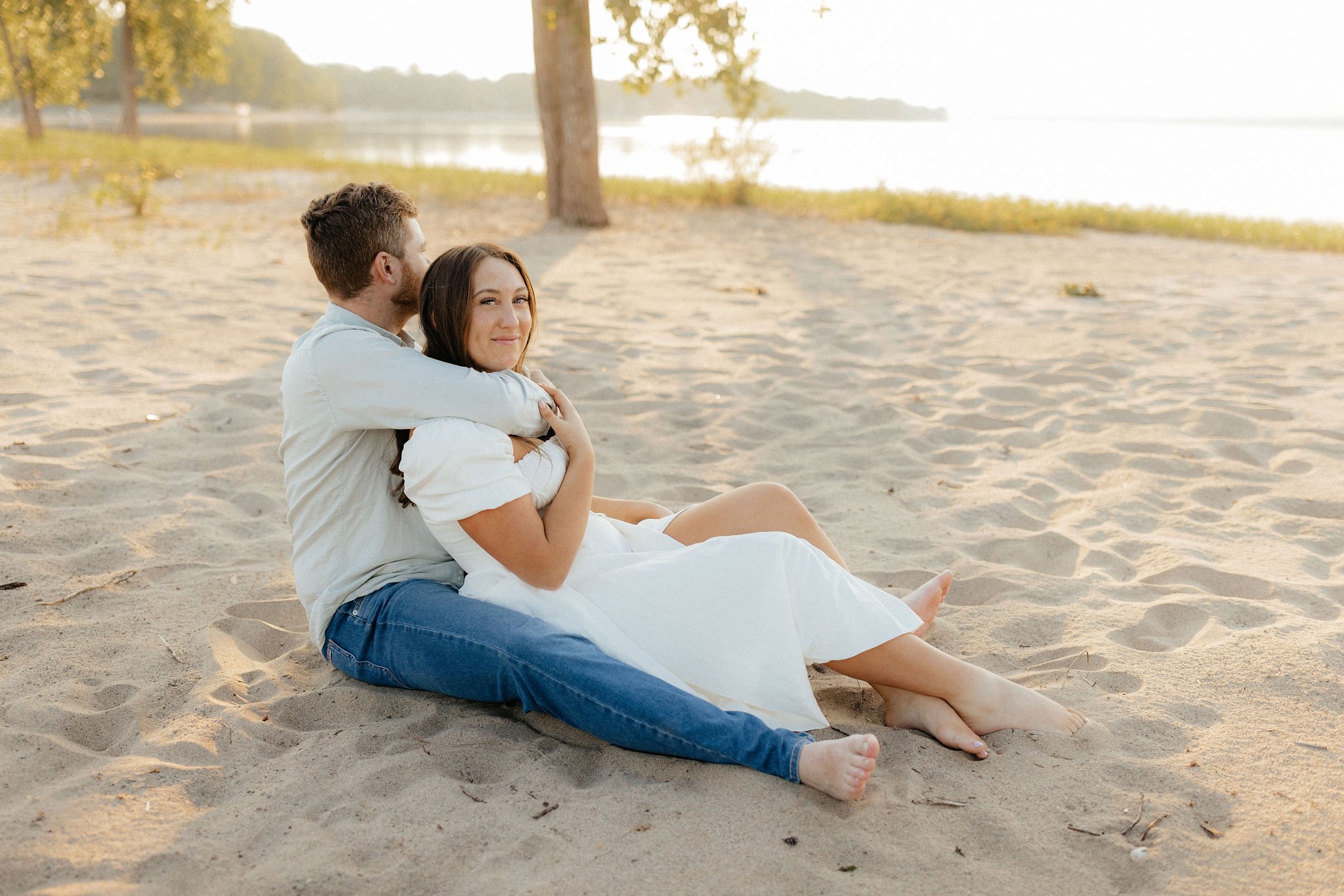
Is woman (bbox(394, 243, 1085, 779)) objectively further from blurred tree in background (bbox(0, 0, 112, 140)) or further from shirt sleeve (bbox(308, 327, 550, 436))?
blurred tree in background (bbox(0, 0, 112, 140))

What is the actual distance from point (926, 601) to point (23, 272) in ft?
22.4

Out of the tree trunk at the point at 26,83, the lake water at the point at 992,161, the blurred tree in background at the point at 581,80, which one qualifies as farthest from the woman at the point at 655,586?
the tree trunk at the point at 26,83

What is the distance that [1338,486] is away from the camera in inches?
152

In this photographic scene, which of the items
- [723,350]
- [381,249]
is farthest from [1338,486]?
[381,249]

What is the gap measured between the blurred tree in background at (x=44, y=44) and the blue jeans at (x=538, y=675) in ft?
79.7

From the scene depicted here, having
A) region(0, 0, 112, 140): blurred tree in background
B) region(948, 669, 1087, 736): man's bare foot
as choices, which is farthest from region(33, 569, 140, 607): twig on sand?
region(0, 0, 112, 140): blurred tree in background

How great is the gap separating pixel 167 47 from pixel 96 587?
27.9 meters

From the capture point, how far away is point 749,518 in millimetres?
2701

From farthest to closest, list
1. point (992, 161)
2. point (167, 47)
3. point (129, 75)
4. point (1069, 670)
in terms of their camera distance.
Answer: point (992, 161), point (167, 47), point (129, 75), point (1069, 670)

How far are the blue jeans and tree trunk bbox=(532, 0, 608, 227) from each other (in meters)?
9.28

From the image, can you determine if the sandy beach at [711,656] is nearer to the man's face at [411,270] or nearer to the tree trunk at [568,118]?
the man's face at [411,270]

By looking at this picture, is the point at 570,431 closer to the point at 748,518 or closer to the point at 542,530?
the point at 542,530

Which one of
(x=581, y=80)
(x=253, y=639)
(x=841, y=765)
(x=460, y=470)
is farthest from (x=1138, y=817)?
(x=581, y=80)

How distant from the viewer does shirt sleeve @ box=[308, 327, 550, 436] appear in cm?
228
